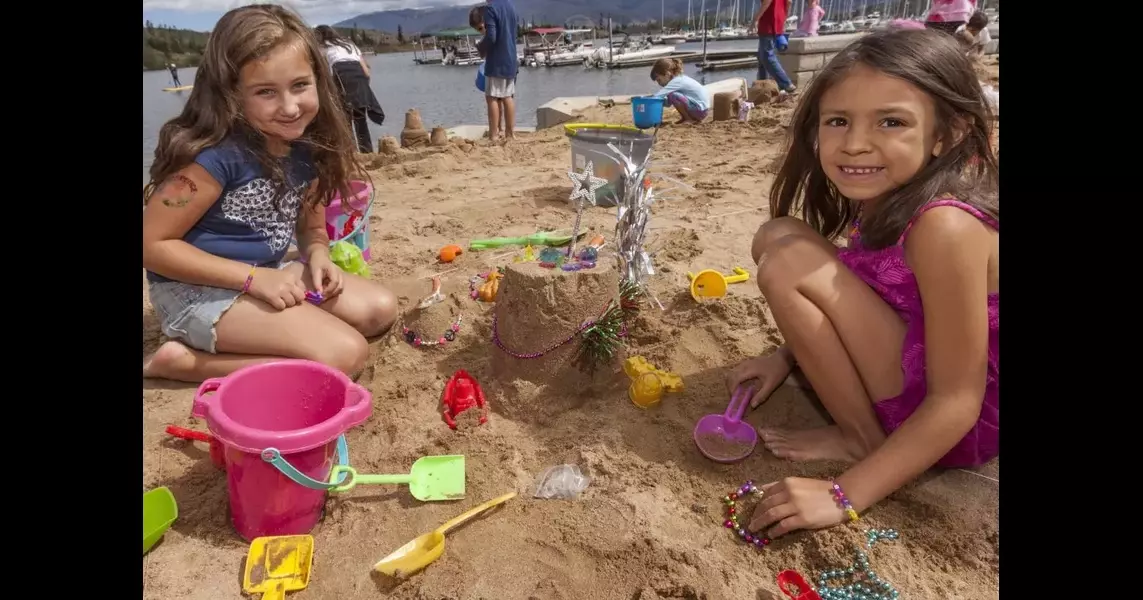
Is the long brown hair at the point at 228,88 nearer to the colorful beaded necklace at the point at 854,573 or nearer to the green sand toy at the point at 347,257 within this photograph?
the green sand toy at the point at 347,257

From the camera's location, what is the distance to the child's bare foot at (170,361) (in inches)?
90.3

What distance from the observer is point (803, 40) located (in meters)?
8.95

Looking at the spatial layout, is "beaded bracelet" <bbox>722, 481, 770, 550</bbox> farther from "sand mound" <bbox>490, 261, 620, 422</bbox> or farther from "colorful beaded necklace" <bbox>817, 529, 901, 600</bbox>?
"sand mound" <bbox>490, 261, 620, 422</bbox>

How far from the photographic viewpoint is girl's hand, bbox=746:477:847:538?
4.79 feet

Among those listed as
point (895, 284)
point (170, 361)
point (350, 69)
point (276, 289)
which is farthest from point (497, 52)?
point (895, 284)

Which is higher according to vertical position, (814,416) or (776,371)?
(776,371)

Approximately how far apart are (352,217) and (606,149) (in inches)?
58.2

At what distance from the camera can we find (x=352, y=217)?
10.5ft

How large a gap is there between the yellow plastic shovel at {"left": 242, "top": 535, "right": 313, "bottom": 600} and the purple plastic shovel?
3.23 ft

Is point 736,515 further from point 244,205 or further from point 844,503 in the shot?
point 244,205

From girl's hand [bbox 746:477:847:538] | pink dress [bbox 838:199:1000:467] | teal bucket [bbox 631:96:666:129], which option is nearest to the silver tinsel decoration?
pink dress [bbox 838:199:1000:467]
